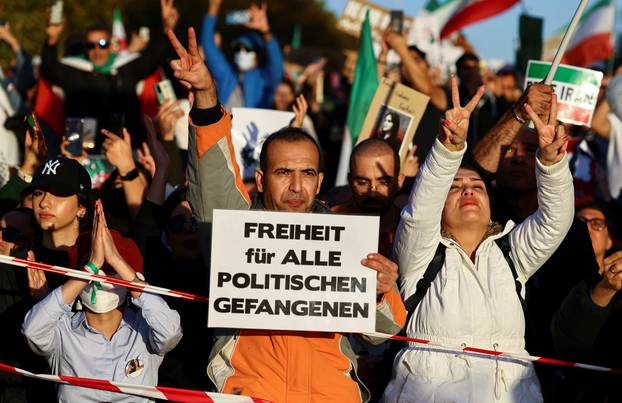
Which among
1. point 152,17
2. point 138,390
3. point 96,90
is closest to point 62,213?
point 138,390

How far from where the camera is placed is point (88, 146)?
901 centimetres

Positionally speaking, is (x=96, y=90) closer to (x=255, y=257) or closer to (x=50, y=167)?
(x=50, y=167)

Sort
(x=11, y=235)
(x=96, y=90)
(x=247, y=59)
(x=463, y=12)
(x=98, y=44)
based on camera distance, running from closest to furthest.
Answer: (x=11, y=235), (x=96, y=90), (x=98, y=44), (x=247, y=59), (x=463, y=12)

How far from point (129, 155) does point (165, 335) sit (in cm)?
222

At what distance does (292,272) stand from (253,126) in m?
3.58

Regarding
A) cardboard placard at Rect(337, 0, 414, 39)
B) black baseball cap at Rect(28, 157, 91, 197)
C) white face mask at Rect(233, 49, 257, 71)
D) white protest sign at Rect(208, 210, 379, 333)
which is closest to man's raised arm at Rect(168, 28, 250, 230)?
white protest sign at Rect(208, 210, 379, 333)

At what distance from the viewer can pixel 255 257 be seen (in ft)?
18.3

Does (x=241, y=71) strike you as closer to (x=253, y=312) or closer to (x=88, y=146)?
(x=88, y=146)

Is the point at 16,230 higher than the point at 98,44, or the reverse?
the point at 98,44

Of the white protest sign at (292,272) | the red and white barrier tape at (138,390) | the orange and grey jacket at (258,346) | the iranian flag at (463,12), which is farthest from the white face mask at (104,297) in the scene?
the iranian flag at (463,12)

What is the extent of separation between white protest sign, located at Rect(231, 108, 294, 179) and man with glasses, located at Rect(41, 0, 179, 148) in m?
1.58

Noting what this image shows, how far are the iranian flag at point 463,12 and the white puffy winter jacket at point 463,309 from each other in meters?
7.44

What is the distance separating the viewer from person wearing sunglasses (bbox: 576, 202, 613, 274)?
27.1 ft

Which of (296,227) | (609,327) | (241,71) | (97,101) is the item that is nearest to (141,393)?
(296,227)
